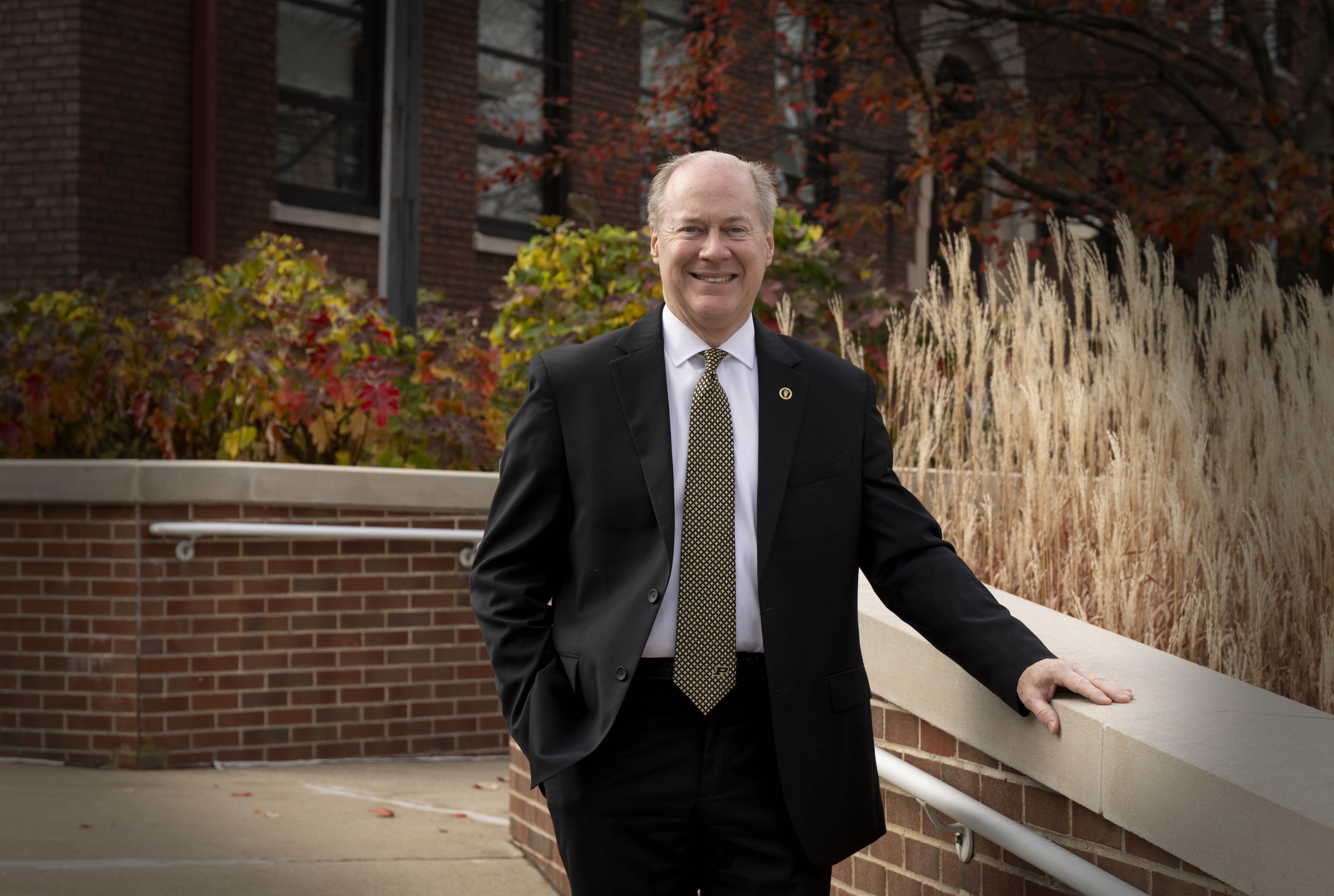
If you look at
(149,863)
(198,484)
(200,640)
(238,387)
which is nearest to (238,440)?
(238,387)

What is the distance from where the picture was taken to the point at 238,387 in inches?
251

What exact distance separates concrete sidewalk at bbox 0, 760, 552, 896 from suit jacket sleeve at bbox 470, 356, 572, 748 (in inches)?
84.8

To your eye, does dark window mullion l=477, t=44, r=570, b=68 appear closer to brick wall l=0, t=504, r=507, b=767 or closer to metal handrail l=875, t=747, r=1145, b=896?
brick wall l=0, t=504, r=507, b=767

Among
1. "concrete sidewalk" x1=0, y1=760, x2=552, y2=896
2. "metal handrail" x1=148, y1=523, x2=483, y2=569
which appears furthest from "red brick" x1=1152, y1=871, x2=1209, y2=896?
"metal handrail" x1=148, y1=523, x2=483, y2=569

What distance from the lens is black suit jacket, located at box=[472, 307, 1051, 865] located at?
2.28 meters

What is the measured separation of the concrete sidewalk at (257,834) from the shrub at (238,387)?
1.64 m

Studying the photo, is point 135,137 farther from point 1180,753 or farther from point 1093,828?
point 1180,753

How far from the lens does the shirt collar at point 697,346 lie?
2.47 m

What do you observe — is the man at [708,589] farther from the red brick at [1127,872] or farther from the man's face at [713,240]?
the red brick at [1127,872]

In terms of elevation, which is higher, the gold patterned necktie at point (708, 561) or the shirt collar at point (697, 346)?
the shirt collar at point (697, 346)

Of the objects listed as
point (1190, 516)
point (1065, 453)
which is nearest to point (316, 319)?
point (1065, 453)

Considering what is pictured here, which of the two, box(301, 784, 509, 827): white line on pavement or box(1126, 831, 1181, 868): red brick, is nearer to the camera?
box(1126, 831, 1181, 868): red brick

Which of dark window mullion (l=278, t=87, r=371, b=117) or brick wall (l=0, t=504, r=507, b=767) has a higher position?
dark window mullion (l=278, t=87, r=371, b=117)

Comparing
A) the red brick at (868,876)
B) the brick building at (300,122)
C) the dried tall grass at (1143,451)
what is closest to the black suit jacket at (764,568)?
the red brick at (868,876)
